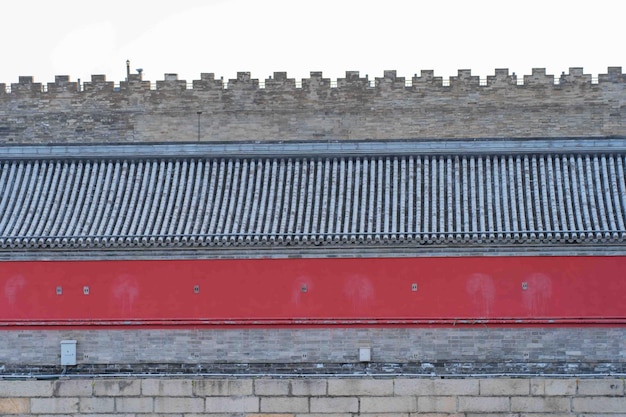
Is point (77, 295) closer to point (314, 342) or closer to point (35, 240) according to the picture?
point (35, 240)

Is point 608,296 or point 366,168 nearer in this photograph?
point 608,296

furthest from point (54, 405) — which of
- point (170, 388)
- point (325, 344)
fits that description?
point (325, 344)

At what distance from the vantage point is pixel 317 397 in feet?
68.2

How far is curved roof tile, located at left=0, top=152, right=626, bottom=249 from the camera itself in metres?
27.7

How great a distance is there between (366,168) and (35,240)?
6.26 m

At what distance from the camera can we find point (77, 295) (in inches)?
1103

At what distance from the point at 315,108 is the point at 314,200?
533 cm

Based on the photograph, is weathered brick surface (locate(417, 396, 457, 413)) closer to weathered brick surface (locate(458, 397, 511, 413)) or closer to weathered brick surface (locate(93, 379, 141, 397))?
weathered brick surface (locate(458, 397, 511, 413))

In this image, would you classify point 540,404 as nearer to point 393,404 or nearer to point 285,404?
point 393,404

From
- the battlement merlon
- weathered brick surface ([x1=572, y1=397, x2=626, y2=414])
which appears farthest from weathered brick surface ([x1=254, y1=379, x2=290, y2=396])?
the battlement merlon

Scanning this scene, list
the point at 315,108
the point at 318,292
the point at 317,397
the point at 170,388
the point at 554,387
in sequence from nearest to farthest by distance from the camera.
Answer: the point at 554,387 < the point at 317,397 < the point at 170,388 < the point at 318,292 < the point at 315,108

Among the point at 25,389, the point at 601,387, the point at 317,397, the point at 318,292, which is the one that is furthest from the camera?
the point at 318,292

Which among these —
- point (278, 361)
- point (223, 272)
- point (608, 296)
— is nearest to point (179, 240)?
point (223, 272)

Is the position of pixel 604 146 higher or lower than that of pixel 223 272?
higher
